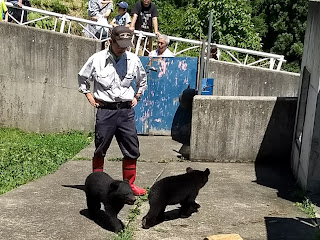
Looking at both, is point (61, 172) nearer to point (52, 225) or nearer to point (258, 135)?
point (52, 225)

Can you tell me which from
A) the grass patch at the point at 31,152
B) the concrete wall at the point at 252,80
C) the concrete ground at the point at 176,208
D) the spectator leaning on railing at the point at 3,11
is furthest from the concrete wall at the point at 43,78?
the concrete ground at the point at 176,208

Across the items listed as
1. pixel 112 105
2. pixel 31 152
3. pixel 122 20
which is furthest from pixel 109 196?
pixel 122 20

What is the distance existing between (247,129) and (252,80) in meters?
2.56

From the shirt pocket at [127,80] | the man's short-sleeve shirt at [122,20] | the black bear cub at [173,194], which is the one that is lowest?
the black bear cub at [173,194]

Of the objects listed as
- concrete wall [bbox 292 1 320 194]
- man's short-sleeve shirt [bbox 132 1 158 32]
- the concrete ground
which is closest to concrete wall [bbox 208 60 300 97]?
man's short-sleeve shirt [bbox 132 1 158 32]

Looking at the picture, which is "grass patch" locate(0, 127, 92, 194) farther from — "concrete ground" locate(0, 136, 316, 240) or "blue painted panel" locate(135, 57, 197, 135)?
"blue painted panel" locate(135, 57, 197, 135)

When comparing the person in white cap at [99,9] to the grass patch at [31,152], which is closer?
the grass patch at [31,152]

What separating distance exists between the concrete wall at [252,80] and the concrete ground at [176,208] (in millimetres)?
2868

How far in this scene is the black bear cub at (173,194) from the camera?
6027 mm

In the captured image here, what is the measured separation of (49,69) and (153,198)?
19.4ft

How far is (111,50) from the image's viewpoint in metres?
6.66

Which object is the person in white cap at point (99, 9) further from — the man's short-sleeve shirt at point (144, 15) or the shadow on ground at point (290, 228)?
the shadow on ground at point (290, 228)

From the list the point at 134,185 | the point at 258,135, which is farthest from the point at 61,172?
the point at 258,135

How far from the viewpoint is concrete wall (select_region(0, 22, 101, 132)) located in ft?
36.8
